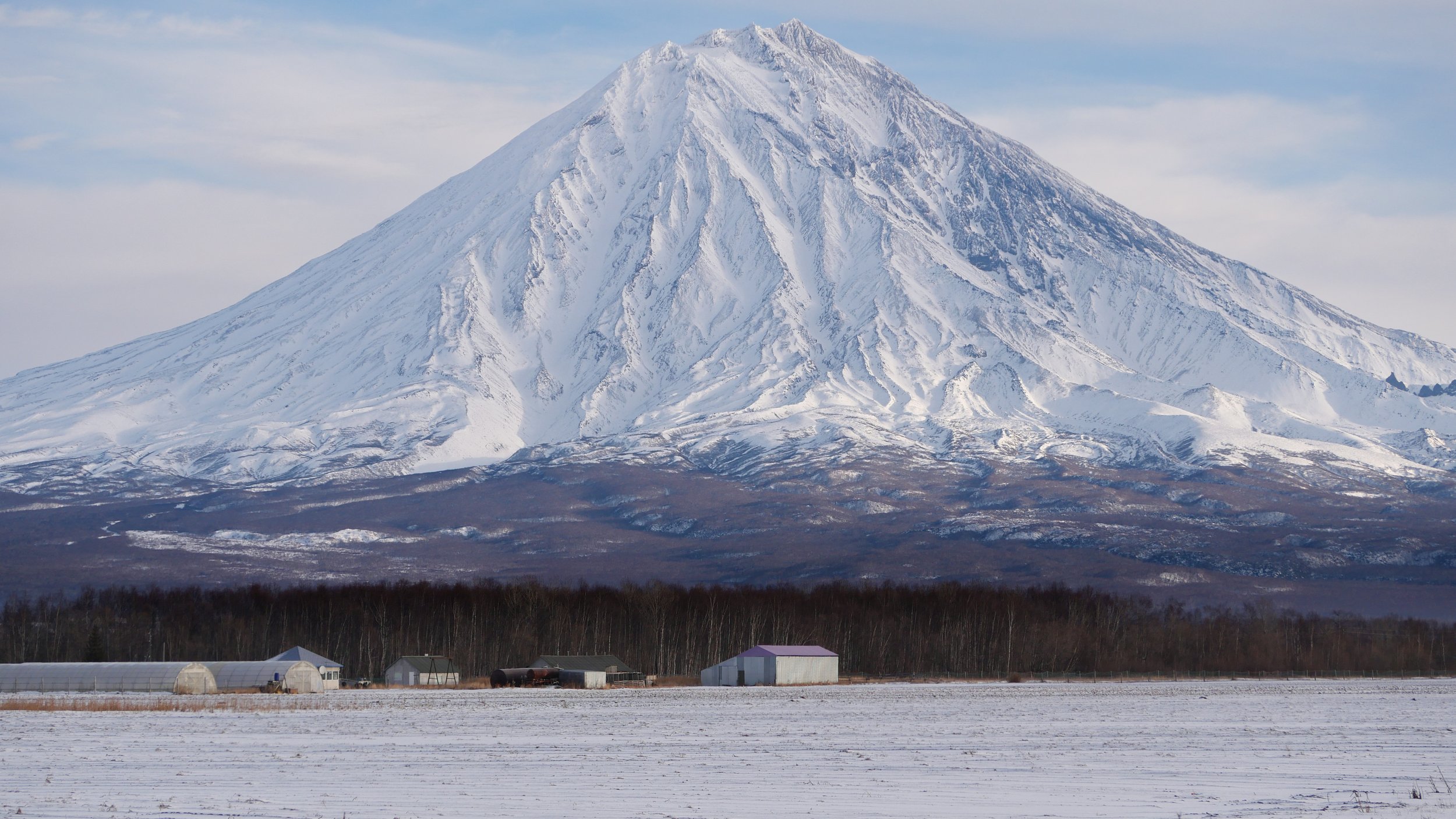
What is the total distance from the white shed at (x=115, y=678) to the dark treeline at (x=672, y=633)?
60.6 feet

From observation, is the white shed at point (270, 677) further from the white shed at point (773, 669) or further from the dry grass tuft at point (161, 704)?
the white shed at point (773, 669)

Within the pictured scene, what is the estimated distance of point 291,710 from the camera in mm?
49906

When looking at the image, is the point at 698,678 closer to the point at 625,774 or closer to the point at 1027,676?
the point at 1027,676

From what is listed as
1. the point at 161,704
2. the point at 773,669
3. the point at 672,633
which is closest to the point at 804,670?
the point at 773,669

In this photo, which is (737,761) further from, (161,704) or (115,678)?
(115,678)

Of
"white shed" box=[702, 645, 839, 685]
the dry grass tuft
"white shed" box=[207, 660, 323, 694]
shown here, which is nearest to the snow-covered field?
the dry grass tuft

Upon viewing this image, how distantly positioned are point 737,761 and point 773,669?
44.7 m

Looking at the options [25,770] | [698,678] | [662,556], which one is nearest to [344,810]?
[25,770]

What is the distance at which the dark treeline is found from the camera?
93.3 meters

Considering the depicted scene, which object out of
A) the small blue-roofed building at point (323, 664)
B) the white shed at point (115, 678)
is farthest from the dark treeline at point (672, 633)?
the white shed at point (115, 678)

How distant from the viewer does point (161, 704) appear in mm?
53781

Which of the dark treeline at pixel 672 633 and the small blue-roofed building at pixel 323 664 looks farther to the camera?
the dark treeline at pixel 672 633

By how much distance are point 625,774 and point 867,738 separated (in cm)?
1008

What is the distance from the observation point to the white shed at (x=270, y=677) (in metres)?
65.3
